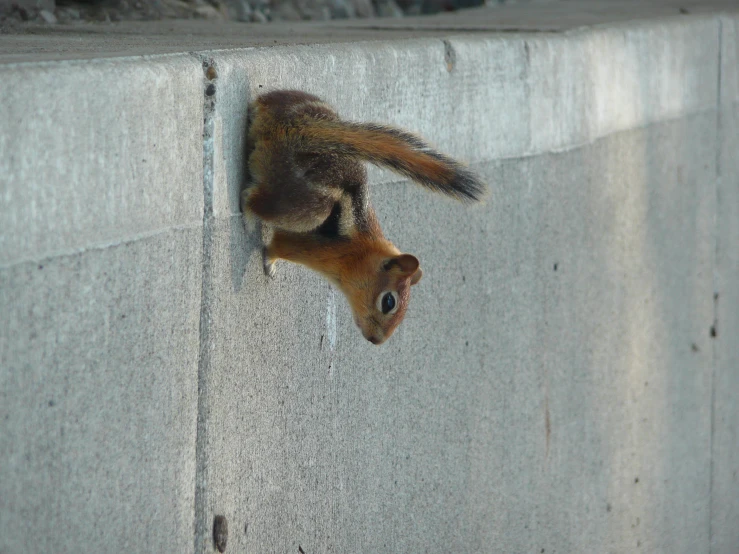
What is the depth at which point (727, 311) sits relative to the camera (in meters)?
5.85

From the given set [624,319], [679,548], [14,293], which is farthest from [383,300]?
[679,548]

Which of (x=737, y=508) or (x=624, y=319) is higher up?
(x=624, y=319)

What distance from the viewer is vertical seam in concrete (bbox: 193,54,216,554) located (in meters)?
2.70

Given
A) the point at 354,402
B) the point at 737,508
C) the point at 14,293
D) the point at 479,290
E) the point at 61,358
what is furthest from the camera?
the point at 737,508

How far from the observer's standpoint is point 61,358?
2.25 m

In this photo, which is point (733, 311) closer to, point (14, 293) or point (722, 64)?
point (722, 64)

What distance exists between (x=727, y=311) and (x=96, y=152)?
435 cm

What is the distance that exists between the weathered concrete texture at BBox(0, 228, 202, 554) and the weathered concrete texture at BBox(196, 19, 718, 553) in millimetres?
134

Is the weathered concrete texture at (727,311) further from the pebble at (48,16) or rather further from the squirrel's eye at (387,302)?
the pebble at (48,16)

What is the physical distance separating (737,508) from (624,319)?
182cm

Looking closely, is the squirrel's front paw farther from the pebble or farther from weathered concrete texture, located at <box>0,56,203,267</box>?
the pebble

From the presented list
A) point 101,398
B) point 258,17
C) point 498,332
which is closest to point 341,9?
point 258,17

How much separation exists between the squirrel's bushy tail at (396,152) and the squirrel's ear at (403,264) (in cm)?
27

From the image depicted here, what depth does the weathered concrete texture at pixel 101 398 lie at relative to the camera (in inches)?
84.5
